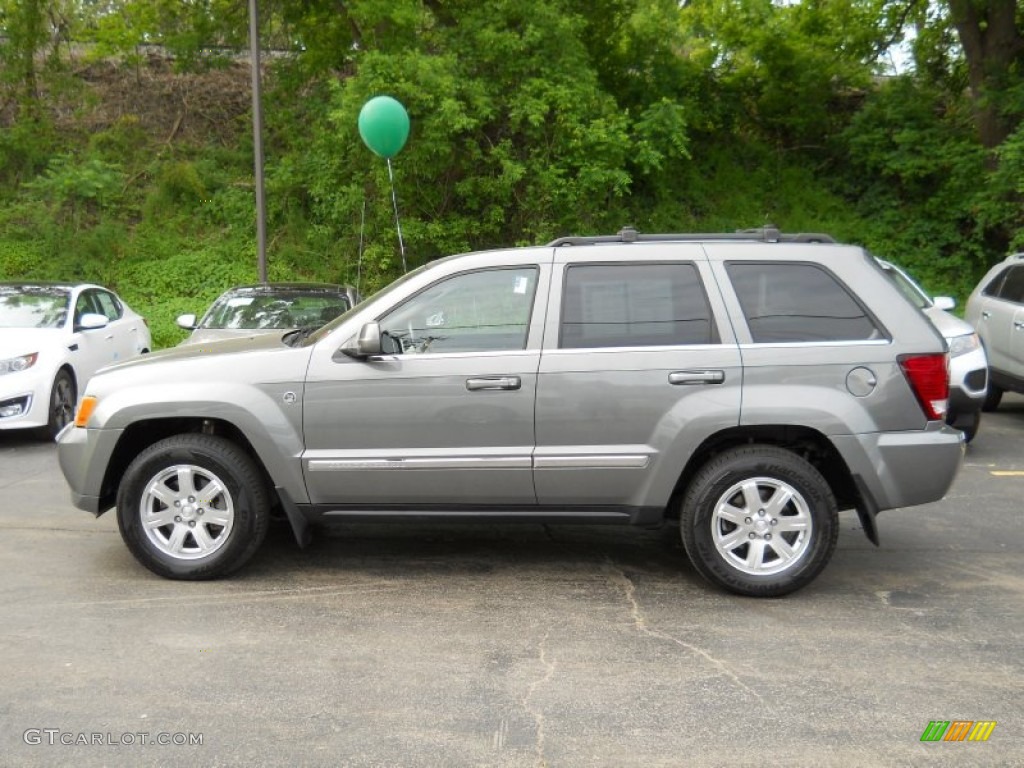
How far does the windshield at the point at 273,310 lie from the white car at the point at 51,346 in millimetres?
1353

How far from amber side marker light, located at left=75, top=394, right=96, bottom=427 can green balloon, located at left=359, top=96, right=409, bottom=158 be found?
9.01m

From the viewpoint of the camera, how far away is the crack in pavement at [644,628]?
14.1ft

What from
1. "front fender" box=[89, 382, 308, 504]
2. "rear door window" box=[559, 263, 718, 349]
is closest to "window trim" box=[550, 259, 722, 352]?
"rear door window" box=[559, 263, 718, 349]

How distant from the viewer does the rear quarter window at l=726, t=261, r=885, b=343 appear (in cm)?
537

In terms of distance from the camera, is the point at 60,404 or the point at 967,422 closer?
the point at 967,422

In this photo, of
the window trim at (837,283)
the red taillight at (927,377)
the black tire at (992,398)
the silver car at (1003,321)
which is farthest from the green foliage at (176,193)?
the red taillight at (927,377)

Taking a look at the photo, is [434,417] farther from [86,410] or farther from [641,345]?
[86,410]

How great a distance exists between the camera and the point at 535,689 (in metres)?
4.18

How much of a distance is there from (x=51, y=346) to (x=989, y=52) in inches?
626

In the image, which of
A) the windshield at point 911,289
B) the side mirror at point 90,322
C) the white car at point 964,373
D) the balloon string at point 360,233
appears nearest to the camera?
the white car at point 964,373

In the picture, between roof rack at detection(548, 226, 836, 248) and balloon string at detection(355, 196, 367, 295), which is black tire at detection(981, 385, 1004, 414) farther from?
balloon string at detection(355, 196, 367, 295)

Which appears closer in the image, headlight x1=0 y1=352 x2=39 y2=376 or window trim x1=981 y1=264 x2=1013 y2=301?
headlight x1=0 y1=352 x2=39 y2=376

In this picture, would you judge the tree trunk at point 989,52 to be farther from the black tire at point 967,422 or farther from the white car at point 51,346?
the white car at point 51,346

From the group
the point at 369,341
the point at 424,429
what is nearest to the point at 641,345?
the point at 424,429
